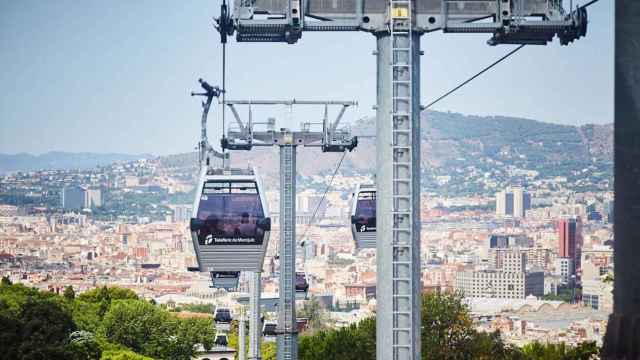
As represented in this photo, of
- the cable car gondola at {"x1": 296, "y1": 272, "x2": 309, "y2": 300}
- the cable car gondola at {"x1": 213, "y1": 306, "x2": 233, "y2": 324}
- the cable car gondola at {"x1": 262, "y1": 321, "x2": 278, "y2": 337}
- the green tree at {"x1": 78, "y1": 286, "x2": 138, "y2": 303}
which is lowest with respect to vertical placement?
the green tree at {"x1": 78, "y1": 286, "x2": 138, "y2": 303}

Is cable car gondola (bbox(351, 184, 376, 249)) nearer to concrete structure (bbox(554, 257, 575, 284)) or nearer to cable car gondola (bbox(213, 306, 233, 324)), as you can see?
cable car gondola (bbox(213, 306, 233, 324))

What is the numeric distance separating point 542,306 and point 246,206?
3570 inches

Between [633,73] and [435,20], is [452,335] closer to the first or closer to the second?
[435,20]

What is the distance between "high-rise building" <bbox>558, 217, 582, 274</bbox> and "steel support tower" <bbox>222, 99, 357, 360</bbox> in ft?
300

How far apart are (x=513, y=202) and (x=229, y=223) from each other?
148 meters

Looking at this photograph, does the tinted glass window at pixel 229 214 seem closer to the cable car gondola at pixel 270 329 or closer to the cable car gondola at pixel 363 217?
the cable car gondola at pixel 363 217

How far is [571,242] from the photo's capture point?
112812 millimetres

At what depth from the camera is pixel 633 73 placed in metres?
2.46

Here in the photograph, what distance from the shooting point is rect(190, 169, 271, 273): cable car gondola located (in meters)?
9.52

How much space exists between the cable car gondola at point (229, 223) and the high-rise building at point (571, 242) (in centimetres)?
9801

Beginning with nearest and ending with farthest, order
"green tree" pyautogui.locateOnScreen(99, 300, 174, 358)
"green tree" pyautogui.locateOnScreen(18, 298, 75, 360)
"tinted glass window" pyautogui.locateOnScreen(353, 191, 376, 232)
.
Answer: "tinted glass window" pyautogui.locateOnScreen(353, 191, 376, 232) → "green tree" pyautogui.locateOnScreen(18, 298, 75, 360) → "green tree" pyautogui.locateOnScreen(99, 300, 174, 358)

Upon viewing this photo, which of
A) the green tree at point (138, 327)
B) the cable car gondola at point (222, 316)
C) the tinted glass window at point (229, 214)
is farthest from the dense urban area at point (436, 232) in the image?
the tinted glass window at point (229, 214)

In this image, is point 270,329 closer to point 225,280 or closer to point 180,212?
point 225,280

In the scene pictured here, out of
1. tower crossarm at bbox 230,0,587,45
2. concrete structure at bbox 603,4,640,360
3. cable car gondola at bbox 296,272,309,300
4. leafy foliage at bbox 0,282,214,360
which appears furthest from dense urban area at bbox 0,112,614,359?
concrete structure at bbox 603,4,640,360
